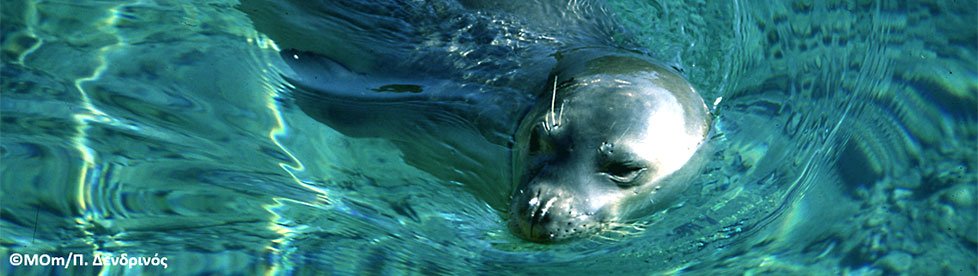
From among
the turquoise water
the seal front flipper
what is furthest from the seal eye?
the seal front flipper

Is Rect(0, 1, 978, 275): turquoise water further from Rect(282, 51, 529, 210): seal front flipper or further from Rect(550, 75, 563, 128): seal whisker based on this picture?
Rect(550, 75, 563, 128): seal whisker

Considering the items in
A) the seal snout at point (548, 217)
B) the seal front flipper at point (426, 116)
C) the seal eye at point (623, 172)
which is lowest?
the seal snout at point (548, 217)

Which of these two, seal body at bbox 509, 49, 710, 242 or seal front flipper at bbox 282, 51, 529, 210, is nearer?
seal body at bbox 509, 49, 710, 242

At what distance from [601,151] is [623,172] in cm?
12

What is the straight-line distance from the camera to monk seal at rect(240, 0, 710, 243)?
13.7 feet

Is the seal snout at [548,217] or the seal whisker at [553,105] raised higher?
the seal whisker at [553,105]

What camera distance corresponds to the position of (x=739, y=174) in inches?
183

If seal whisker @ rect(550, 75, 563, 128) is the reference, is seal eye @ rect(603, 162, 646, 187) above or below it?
below

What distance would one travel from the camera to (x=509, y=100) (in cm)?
483

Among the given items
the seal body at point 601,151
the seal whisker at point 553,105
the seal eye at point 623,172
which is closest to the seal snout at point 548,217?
the seal body at point 601,151

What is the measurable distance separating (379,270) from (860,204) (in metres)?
2.01

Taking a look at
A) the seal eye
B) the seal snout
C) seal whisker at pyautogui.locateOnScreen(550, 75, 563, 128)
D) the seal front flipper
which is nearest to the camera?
the seal snout

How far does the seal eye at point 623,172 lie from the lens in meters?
4.19

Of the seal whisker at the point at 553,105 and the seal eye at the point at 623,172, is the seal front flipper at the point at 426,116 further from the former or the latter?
the seal eye at the point at 623,172
